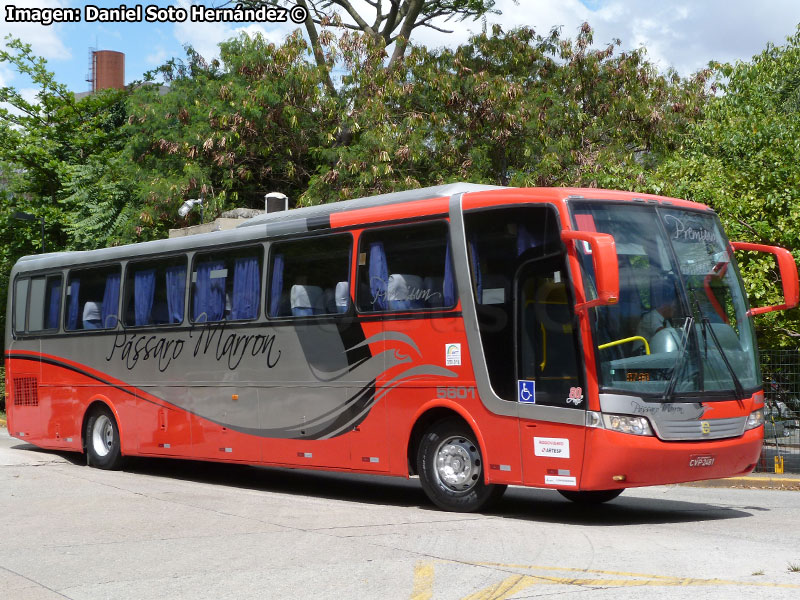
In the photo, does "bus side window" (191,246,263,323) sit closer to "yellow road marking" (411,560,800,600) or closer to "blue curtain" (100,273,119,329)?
"blue curtain" (100,273,119,329)

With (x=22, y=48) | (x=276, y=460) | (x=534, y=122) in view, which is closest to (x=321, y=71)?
(x=534, y=122)

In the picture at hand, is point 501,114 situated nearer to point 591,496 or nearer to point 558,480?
point 591,496

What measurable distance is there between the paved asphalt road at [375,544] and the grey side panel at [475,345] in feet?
3.48

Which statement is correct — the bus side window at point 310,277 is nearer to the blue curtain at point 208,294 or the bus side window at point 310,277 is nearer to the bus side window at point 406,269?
the bus side window at point 406,269

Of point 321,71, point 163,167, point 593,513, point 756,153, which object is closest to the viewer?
point 593,513

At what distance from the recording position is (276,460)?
13875 mm

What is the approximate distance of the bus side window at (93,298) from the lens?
55.3 ft

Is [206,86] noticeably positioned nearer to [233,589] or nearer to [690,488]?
[690,488]

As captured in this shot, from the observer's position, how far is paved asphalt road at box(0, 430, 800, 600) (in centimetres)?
730

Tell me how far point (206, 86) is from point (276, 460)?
18.2 m

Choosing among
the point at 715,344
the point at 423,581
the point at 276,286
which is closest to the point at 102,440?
the point at 276,286

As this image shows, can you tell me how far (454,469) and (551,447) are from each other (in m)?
1.43

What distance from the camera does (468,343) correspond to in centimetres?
1135

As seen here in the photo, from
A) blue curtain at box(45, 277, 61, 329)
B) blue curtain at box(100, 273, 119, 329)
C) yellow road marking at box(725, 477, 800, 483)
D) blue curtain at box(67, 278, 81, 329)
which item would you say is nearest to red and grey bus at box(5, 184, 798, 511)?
blue curtain at box(100, 273, 119, 329)
